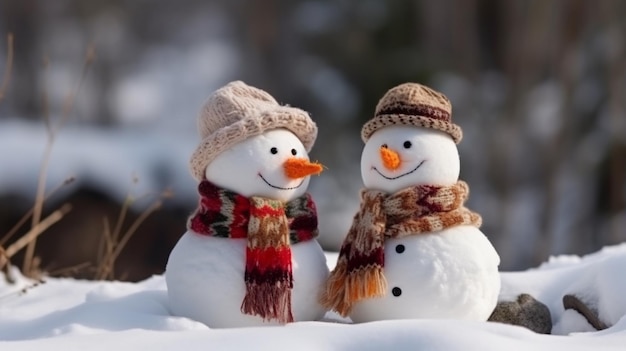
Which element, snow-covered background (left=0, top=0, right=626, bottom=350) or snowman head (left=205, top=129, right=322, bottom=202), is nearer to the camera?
snowman head (left=205, top=129, right=322, bottom=202)

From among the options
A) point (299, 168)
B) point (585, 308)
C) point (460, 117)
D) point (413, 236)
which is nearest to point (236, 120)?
point (299, 168)

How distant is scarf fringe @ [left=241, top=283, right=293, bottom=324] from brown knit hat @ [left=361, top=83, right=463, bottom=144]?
0.45 metres

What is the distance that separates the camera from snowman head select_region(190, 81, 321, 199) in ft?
6.89

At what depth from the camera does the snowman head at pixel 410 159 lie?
82.1 inches

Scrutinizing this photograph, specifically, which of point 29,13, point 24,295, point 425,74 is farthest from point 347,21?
point 24,295

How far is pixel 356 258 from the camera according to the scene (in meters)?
2.08

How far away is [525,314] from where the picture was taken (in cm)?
229

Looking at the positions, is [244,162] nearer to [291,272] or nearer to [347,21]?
[291,272]

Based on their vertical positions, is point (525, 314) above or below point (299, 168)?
below

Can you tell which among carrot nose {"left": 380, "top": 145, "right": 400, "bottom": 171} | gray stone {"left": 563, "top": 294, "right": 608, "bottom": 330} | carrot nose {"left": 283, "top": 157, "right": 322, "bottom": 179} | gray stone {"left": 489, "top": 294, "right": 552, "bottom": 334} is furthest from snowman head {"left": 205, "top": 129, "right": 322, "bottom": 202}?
gray stone {"left": 563, "top": 294, "right": 608, "bottom": 330}

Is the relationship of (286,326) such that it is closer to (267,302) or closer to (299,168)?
(267,302)

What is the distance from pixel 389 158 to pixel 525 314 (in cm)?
58

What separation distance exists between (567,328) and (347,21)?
7079 mm

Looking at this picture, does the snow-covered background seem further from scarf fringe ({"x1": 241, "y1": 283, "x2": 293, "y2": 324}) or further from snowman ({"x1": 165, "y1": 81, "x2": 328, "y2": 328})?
scarf fringe ({"x1": 241, "y1": 283, "x2": 293, "y2": 324})
